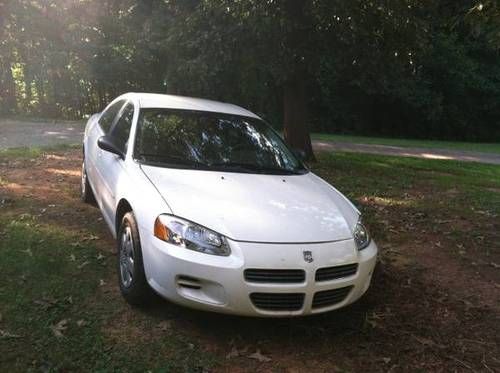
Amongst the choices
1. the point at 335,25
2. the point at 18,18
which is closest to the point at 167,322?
the point at 335,25

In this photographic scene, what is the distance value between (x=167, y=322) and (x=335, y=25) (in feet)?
22.8

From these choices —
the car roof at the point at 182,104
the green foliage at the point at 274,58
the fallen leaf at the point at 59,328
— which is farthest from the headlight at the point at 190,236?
the green foliage at the point at 274,58

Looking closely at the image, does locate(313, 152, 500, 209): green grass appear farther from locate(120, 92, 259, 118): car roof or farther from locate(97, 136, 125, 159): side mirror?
locate(97, 136, 125, 159): side mirror

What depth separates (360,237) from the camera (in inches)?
168

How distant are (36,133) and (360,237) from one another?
14947mm

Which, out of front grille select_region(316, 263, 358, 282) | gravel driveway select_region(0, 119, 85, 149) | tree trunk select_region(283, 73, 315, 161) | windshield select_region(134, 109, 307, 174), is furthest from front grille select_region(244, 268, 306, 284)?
gravel driveway select_region(0, 119, 85, 149)

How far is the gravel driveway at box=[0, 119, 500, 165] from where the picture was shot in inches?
591

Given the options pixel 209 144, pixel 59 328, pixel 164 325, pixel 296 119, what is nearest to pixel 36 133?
pixel 296 119

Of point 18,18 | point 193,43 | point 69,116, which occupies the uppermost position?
point 18,18

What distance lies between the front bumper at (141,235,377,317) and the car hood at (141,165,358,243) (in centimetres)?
12

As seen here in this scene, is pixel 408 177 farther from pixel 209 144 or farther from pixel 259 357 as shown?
pixel 259 357

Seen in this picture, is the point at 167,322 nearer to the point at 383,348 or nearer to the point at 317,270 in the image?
the point at 317,270

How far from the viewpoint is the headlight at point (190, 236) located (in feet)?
12.2

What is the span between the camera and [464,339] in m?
4.18
